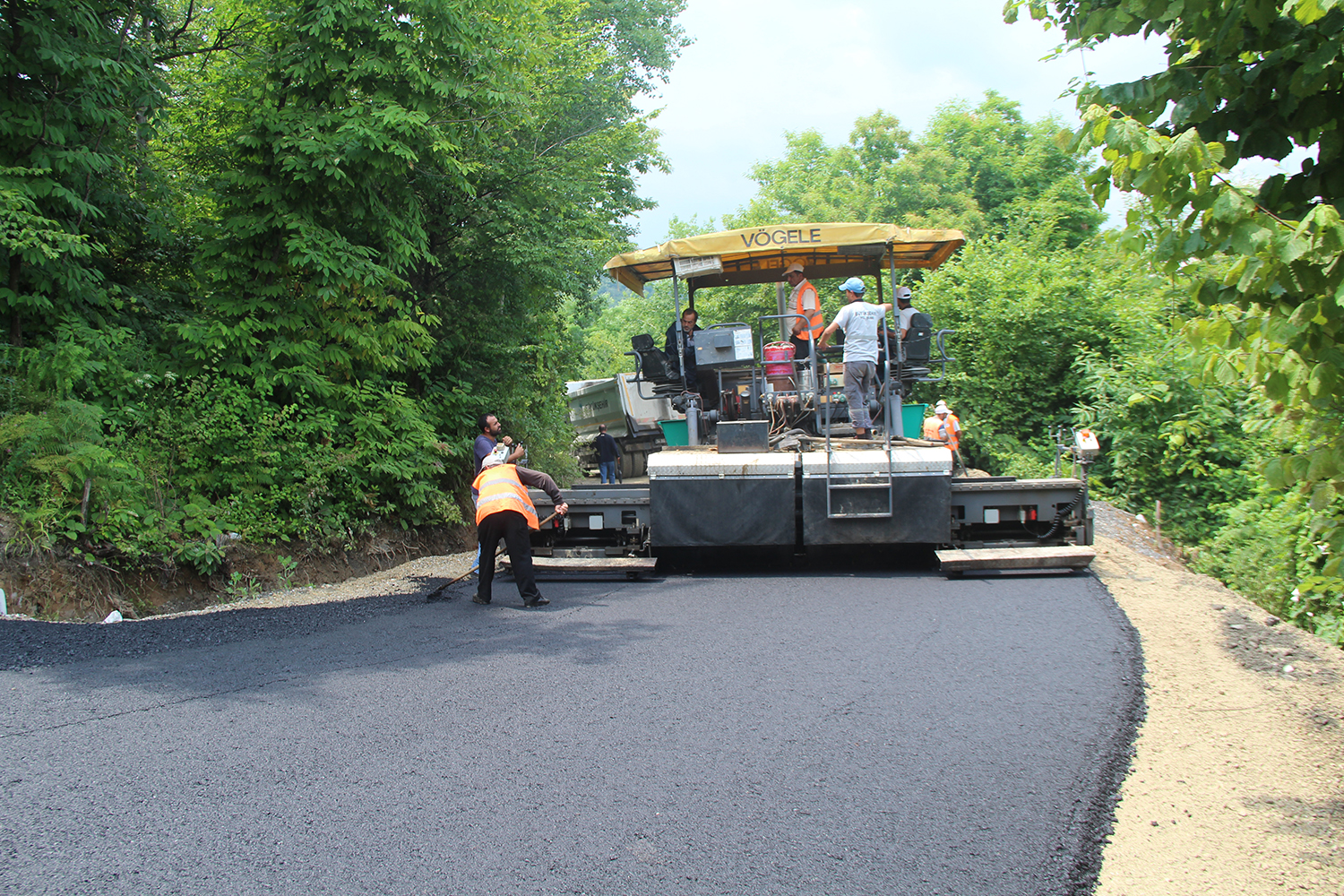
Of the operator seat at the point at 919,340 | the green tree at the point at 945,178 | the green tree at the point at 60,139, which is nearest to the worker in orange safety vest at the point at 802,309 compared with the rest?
the operator seat at the point at 919,340

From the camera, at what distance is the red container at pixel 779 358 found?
920 centimetres

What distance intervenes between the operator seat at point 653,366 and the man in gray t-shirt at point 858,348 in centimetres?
149

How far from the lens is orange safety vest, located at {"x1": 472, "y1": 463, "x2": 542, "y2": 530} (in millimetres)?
7566

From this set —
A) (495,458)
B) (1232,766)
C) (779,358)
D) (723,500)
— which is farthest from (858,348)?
(1232,766)

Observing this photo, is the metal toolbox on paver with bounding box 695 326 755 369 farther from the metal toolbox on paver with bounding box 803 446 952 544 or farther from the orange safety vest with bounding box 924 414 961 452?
the orange safety vest with bounding box 924 414 961 452

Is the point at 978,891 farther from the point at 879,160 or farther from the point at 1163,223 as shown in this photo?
the point at 879,160

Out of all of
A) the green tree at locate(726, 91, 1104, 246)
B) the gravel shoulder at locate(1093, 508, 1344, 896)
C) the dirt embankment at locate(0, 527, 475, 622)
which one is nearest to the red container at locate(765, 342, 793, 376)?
the gravel shoulder at locate(1093, 508, 1344, 896)

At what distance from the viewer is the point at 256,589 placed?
29.6 ft

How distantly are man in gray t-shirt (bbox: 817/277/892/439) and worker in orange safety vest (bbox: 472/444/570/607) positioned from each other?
10.3 ft

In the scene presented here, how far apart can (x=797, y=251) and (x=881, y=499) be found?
8.62 feet

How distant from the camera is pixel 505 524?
7.57 meters

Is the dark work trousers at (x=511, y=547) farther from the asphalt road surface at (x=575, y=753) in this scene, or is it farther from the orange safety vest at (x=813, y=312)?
the orange safety vest at (x=813, y=312)

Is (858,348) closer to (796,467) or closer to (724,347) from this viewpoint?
(724,347)

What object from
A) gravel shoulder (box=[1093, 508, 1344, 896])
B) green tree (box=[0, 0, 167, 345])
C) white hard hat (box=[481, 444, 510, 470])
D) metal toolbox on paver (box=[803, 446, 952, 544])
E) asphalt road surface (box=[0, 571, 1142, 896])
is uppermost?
green tree (box=[0, 0, 167, 345])
